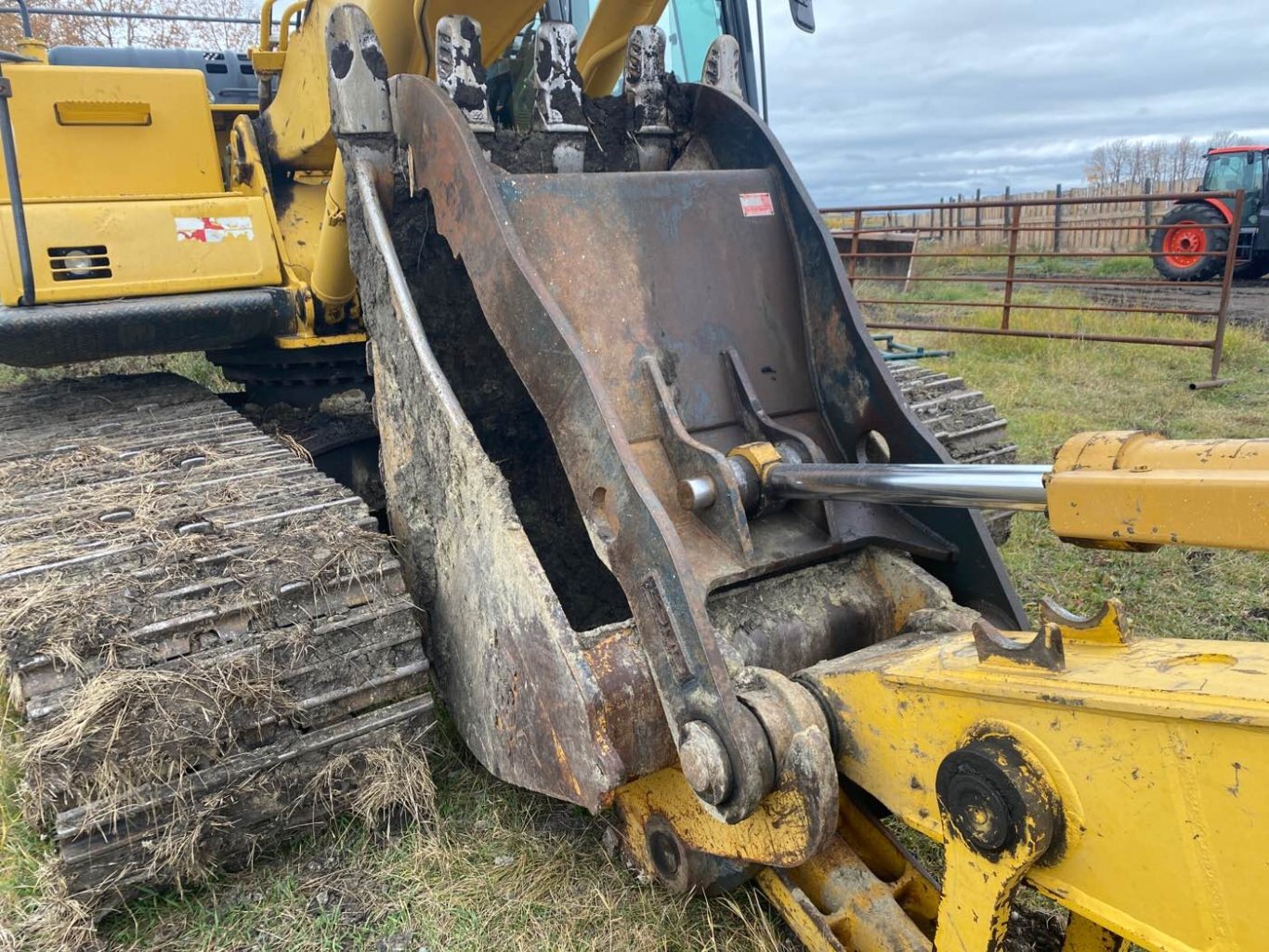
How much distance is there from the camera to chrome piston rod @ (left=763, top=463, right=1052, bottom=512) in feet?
5.84

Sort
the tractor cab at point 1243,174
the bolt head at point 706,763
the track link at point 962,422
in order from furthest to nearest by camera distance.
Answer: the tractor cab at point 1243,174 < the track link at point 962,422 < the bolt head at point 706,763

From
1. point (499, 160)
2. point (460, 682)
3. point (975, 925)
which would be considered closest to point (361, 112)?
point (499, 160)

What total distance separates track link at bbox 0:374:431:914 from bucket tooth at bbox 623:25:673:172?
1494 mm

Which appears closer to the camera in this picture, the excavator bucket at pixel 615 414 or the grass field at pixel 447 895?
the excavator bucket at pixel 615 414

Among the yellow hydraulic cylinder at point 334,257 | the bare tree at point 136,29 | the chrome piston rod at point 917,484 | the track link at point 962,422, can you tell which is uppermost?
the bare tree at point 136,29

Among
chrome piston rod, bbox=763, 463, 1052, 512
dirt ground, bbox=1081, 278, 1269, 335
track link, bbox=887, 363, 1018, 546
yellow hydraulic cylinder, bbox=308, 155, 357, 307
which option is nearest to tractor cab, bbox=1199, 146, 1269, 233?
dirt ground, bbox=1081, 278, 1269, 335

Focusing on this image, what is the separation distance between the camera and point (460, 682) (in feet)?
8.28

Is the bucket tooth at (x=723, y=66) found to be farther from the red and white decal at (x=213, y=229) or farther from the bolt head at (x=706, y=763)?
the bolt head at (x=706, y=763)

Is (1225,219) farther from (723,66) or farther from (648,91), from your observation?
(648,91)

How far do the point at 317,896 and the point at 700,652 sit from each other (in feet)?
4.03

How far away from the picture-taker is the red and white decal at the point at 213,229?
3.68 meters

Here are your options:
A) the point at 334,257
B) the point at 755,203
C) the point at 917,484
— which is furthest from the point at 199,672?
the point at 755,203

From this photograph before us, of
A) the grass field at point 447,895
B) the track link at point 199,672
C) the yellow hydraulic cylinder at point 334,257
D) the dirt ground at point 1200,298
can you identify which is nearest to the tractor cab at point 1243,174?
the dirt ground at point 1200,298

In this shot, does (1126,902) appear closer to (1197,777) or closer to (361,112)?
(1197,777)
